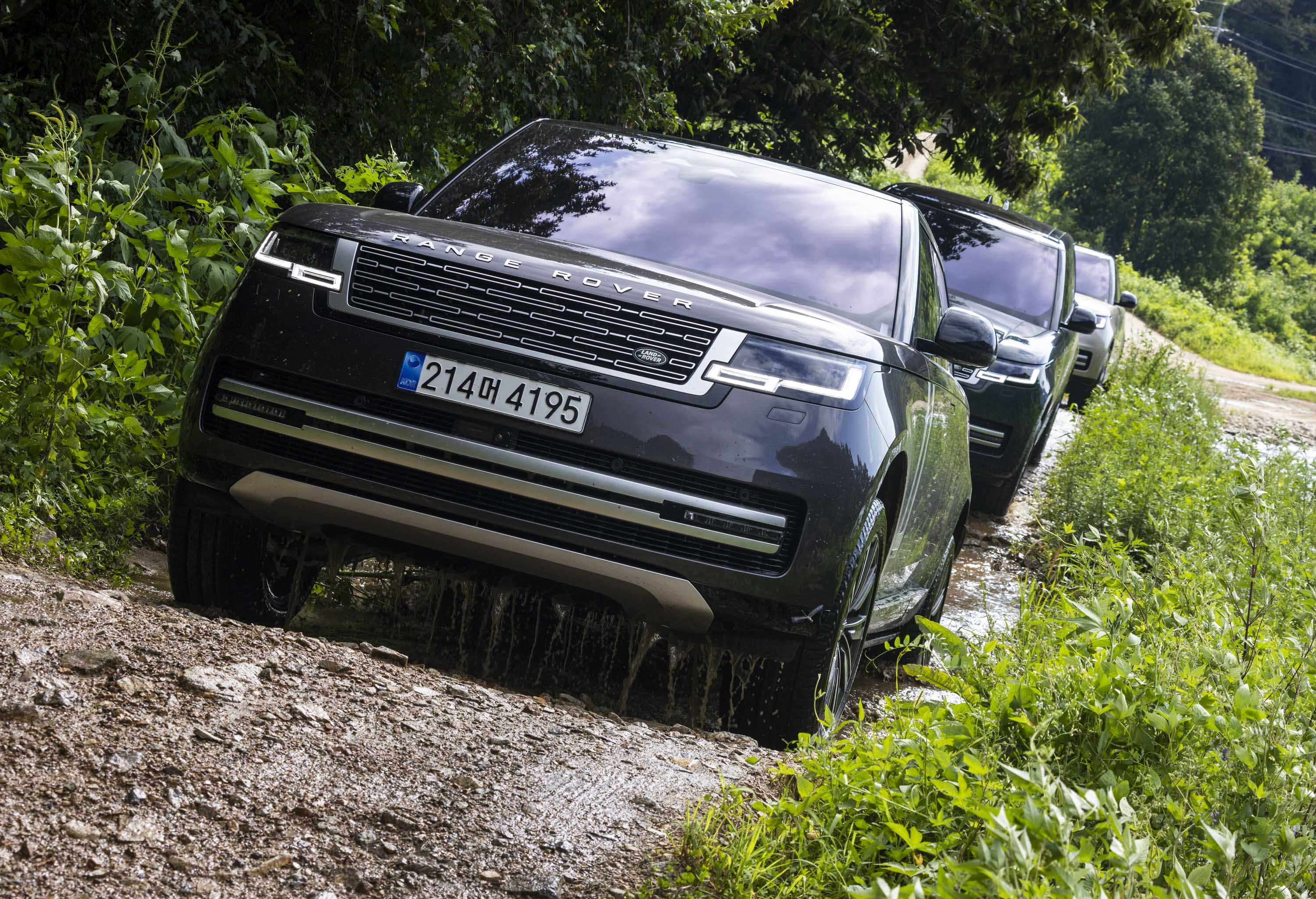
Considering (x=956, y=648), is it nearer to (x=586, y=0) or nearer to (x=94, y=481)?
(x=94, y=481)

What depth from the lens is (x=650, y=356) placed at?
3520 mm

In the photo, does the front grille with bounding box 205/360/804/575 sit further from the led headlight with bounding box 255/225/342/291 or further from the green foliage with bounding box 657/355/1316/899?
the green foliage with bounding box 657/355/1316/899

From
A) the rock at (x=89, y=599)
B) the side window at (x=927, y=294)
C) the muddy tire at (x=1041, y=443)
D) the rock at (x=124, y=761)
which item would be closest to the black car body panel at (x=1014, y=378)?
the muddy tire at (x=1041, y=443)

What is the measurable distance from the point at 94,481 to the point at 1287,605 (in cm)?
438

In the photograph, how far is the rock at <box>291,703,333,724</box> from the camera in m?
3.03

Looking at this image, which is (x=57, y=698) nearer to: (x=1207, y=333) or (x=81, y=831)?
(x=81, y=831)

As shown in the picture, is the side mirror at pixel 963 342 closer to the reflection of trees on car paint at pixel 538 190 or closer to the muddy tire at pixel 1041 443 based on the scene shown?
the reflection of trees on car paint at pixel 538 190

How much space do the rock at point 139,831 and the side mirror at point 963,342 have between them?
2822 mm

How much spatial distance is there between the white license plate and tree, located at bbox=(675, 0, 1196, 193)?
994 cm

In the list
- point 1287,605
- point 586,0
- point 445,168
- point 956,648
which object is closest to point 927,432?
point 956,648

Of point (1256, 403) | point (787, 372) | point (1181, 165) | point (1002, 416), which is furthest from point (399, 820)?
point (1181, 165)

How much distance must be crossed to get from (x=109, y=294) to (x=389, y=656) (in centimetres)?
176

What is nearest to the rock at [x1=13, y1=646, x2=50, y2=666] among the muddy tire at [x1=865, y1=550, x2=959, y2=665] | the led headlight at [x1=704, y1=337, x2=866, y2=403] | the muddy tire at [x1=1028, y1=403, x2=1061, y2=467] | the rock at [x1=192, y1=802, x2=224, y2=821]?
the rock at [x1=192, y1=802, x2=224, y2=821]

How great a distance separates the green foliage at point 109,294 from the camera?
4.24m
